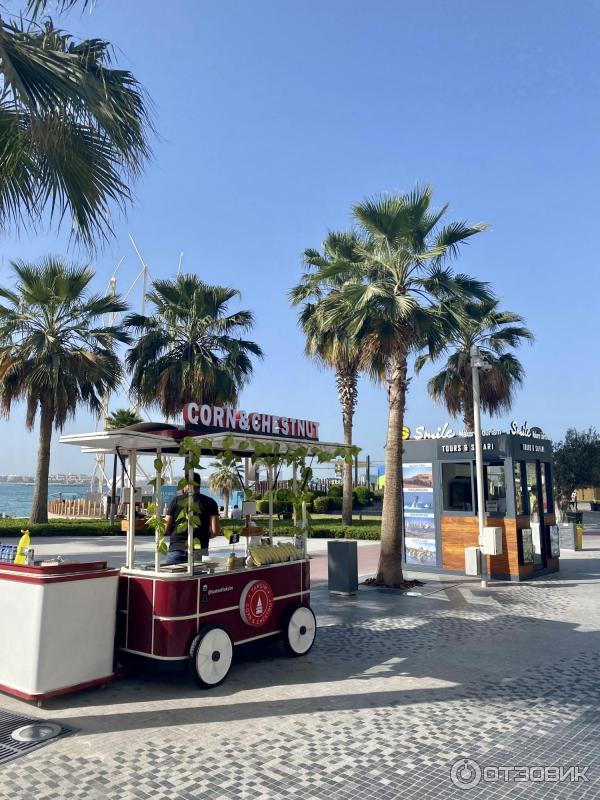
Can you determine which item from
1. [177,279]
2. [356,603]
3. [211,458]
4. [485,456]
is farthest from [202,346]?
[211,458]

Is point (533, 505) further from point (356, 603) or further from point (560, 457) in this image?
point (560, 457)

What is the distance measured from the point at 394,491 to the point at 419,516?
2620 mm

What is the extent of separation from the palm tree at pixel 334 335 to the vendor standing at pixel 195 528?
6923mm

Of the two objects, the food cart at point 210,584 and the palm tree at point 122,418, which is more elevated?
the palm tree at point 122,418

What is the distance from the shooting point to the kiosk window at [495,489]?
1411cm

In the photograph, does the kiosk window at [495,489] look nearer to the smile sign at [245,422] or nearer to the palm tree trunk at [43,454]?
the smile sign at [245,422]

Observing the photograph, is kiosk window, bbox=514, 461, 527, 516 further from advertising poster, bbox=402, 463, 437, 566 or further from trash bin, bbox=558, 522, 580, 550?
trash bin, bbox=558, 522, 580, 550

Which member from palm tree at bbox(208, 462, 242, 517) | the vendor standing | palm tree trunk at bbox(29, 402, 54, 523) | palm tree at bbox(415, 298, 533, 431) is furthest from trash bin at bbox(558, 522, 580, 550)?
palm tree at bbox(208, 462, 242, 517)

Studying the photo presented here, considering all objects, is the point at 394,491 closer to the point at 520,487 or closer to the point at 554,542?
the point at 520,487

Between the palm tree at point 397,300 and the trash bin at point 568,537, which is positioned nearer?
the palm tree at point 397,300

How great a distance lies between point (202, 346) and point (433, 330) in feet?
36.1

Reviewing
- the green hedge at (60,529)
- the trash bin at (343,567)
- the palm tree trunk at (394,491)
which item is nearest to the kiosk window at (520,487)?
the palm tree trunk at (394,491)

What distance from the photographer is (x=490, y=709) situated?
18.8 feet

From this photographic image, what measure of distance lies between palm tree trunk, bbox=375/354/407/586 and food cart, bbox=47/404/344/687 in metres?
4.93
